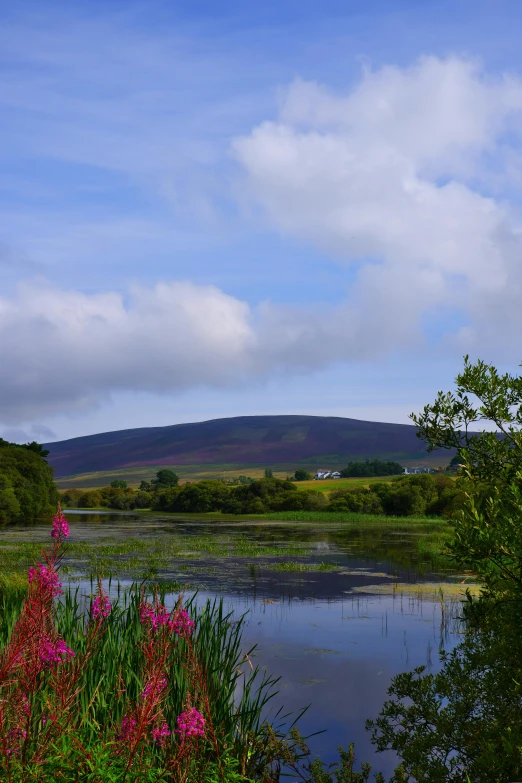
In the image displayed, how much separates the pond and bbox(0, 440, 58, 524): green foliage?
18404 mm

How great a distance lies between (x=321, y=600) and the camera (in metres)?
21.1

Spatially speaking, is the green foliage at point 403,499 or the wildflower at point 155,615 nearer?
the wildflower at point 155,615

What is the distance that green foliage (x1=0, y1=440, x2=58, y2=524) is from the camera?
5912 centimetres

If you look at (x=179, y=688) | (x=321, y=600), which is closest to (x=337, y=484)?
(x=321, y=600)

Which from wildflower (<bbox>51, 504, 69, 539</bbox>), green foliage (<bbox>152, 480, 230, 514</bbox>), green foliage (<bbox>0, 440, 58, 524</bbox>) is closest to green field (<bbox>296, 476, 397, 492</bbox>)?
green foliage (<bbox>152, 480, 230, 514</bbox>)

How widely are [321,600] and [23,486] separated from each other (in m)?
48.7

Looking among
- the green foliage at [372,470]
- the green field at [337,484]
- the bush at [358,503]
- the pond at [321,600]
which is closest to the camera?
the pond at [321,600]

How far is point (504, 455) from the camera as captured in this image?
7.45m

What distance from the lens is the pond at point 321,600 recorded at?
12.0m

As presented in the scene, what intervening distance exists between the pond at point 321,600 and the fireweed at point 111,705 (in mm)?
1491

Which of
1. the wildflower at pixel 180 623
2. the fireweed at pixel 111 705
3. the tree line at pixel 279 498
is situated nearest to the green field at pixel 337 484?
the tree line at pixel 279 498

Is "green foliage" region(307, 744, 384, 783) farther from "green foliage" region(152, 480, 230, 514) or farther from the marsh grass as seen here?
"green foliage" region(152, 480, 230, 514)

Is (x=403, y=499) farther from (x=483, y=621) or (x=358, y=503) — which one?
(x=483, y=621)

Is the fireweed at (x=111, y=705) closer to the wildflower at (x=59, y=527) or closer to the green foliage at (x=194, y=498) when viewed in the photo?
the wildflower at (x=59, y=527)
